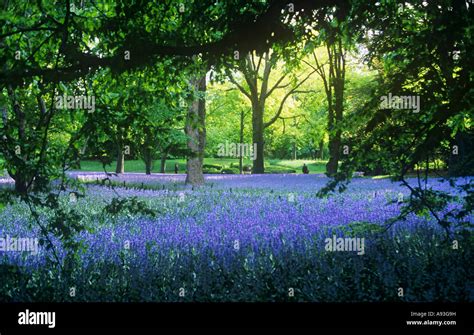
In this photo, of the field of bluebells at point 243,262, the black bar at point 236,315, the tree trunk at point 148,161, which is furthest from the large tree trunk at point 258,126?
the black bar at point 236,315

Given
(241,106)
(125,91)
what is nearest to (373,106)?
(125,91)

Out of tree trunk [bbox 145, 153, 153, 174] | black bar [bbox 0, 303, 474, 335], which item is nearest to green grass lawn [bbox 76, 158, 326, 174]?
tree trunk [bbox 145, 153, 153, 174]

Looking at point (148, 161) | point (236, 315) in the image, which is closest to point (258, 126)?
point (148, 161)

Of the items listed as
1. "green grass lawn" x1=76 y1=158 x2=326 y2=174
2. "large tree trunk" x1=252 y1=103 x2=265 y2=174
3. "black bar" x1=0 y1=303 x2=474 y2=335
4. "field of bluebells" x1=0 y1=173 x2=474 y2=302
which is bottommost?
"black bar" x1=0 y1=303 x2=474 y2=335

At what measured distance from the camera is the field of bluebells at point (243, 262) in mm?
4469

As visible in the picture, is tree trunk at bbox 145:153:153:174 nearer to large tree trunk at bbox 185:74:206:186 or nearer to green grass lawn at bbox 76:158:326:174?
green grass lawn at bbox 76:158:326:174

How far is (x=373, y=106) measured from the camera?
4.93 metres

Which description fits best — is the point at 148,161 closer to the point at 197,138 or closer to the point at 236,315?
the point at 236,315

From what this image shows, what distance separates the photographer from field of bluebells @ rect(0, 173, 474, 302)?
14.7 feet

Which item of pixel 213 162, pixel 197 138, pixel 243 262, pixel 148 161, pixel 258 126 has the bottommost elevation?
pixel 243 262

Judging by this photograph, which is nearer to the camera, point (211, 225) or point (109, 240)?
point (109, 240)

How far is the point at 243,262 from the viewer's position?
5055 mm

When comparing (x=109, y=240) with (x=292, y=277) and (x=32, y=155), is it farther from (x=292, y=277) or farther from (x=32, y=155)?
(x=292, y=277)

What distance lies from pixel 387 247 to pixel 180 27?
354 cm
